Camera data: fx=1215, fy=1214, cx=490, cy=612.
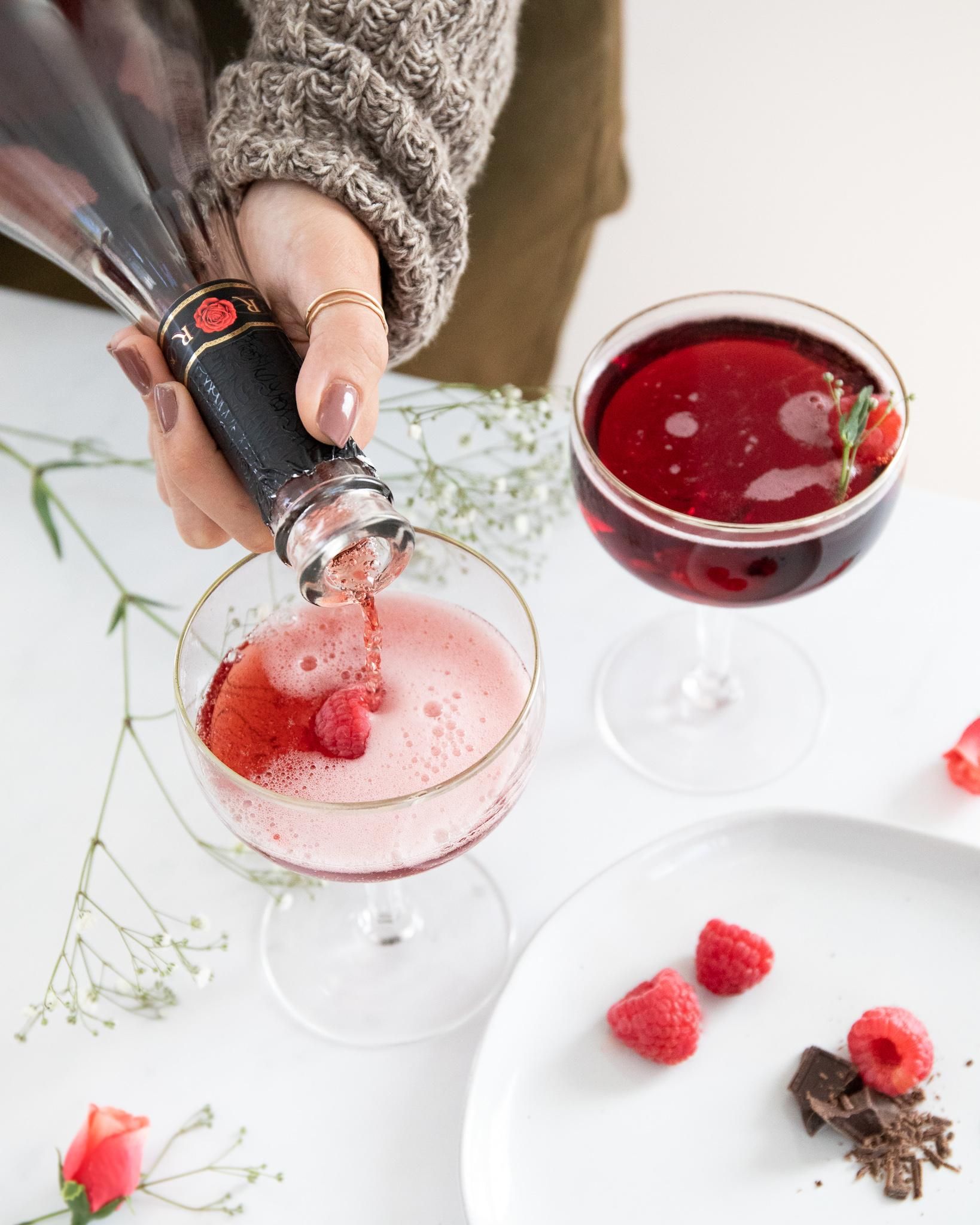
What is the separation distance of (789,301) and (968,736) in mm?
446

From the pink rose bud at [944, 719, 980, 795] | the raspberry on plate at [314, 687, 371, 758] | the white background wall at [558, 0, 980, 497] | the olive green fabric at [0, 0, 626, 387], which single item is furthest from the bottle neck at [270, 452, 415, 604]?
the white background wall at [558, 0, 980, 497]

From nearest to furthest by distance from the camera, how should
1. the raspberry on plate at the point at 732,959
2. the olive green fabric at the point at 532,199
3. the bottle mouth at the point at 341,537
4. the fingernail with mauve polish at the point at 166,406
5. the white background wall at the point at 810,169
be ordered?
1. the bottle mouth at the point at 341,537
2. the fingernail with mauve polish at the point at 166,406
3. the raspberry on plate at the point at 732,959
4. the olive green fabric at the point at 532,199
5. the white background wall at the point at 810,169

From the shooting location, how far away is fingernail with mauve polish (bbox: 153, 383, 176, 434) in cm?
91

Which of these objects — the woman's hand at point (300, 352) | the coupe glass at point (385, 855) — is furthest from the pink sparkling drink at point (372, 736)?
the woman's hand at point (300, 352)

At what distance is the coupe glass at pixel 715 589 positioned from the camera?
1.01 metres

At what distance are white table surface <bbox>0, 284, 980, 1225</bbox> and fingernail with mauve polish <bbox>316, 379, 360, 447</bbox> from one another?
496 millimetres

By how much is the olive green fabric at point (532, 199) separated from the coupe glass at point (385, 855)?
80 cm

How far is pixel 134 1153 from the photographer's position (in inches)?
37.7

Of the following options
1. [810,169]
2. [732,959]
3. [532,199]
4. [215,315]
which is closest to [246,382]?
[215,315]

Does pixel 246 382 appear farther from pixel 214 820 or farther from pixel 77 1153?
pixel 77 1153

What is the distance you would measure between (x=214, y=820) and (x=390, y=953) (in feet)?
0.70

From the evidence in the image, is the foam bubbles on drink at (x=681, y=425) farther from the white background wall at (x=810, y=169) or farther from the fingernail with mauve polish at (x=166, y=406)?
the white background wall at (x=810, y=169)

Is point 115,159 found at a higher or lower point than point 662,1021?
higher

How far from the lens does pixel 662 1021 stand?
970 millimetres
